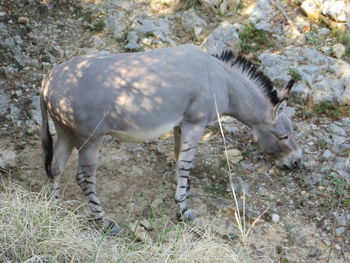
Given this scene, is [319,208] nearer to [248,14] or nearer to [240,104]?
[240,104]

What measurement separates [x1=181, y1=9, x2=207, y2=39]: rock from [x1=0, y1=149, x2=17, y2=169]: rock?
15.6ft

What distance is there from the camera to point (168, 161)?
7.37 m

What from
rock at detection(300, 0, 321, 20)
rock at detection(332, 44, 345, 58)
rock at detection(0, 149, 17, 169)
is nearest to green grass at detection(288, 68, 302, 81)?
rock at detection(332, 44, 345, 58)

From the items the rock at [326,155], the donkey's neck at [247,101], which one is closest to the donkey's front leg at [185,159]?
the donkey's neck at [247,101]

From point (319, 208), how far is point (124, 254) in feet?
10.6

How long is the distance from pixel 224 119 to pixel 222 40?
6.18 ft

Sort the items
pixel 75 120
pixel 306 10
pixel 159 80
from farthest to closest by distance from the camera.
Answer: pixel 306 10 < pixel 159 80 < pixel 75 120

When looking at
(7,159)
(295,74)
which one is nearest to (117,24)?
(295,74)

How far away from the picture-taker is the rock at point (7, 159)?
663 cm

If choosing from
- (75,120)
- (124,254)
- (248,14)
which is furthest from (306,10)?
(124,254)

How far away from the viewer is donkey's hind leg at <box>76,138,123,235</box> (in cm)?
558

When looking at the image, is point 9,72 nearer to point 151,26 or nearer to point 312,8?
point 151,26

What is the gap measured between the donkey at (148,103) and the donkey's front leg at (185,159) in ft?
0.04

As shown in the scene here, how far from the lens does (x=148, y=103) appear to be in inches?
225
